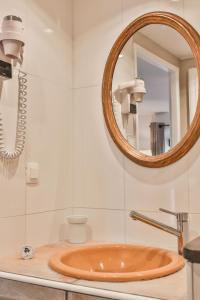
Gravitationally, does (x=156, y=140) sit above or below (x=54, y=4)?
below

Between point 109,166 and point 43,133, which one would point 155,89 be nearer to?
point 109,166

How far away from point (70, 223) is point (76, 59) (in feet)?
2.97

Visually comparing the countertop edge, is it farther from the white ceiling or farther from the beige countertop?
the white ceiling

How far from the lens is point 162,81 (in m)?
1.74

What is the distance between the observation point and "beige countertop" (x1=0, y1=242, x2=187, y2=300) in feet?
3.67

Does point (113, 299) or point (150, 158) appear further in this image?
point (150, 158)

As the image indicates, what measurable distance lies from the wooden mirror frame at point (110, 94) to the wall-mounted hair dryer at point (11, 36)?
20.6 inches

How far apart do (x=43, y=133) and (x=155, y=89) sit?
0.59m

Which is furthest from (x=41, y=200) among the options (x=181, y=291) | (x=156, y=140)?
(x=181, y=291)

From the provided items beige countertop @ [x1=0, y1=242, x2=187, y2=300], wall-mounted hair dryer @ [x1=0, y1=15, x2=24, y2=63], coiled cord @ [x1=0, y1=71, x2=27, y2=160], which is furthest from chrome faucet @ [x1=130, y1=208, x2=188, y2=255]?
wall-mounted hair dryer @ [x1=0, y1=15, x2=24, y2=63]

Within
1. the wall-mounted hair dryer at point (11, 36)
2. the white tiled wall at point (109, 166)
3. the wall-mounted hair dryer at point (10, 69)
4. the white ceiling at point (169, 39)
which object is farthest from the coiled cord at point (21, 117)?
the white ceiling at point (169, 39)

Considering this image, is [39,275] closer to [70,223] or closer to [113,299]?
[113,299]

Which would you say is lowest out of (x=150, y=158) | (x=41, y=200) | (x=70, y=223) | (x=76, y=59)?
(x=70, y=223)

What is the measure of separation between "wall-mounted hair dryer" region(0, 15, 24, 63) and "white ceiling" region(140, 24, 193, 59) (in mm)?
627
